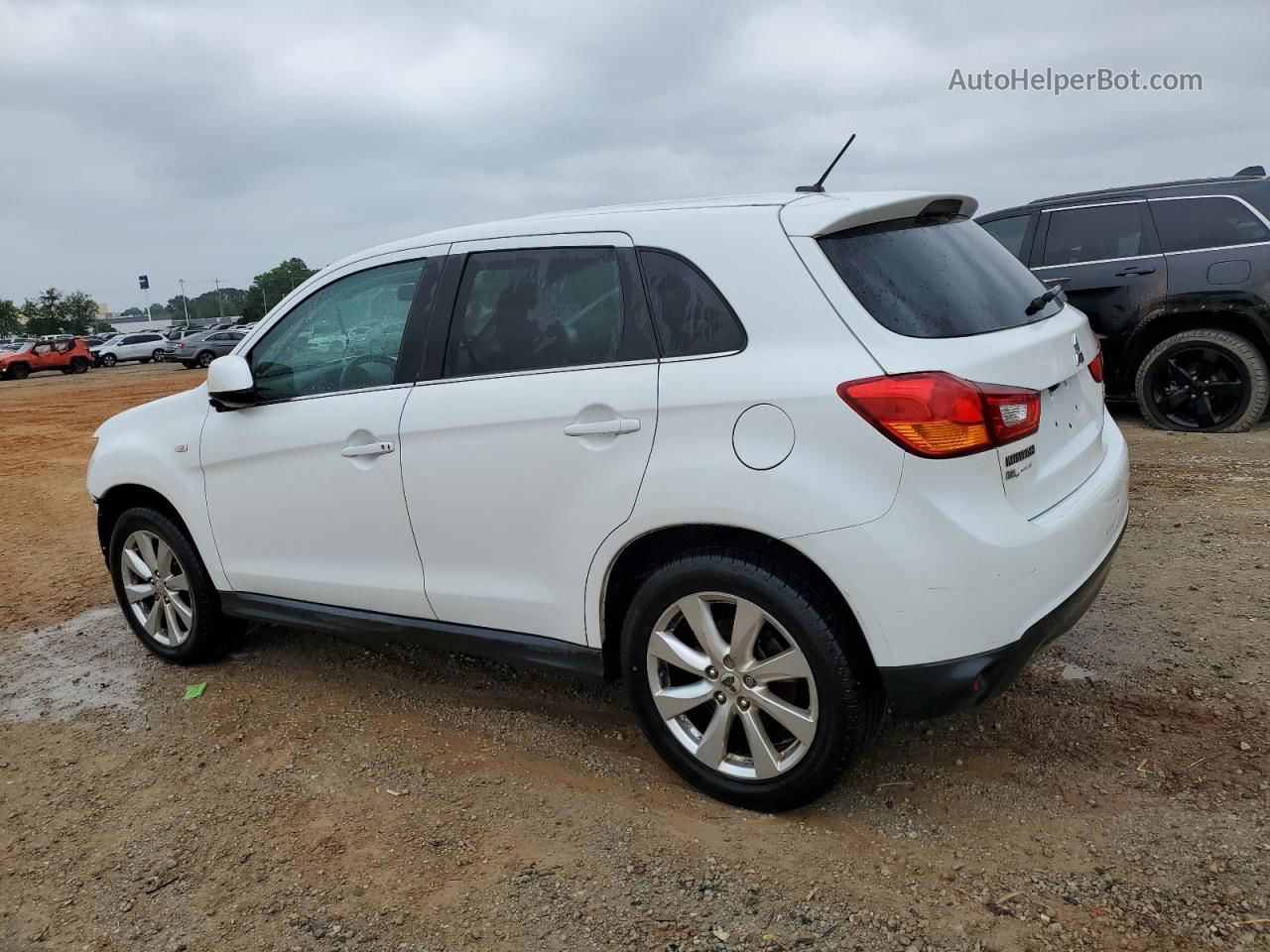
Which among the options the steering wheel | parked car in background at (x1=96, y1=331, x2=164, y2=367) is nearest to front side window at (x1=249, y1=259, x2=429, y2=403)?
the steering wheel

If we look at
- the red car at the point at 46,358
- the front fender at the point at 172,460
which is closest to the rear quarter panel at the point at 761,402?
the front fender at the point at 172,460

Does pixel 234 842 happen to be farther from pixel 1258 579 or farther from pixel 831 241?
pixel 1258 579

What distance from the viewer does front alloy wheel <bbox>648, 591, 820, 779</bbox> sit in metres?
2.80

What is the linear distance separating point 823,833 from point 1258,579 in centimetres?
291

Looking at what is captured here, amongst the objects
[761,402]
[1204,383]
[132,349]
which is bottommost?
[132,349]

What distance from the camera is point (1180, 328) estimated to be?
7.75 meters

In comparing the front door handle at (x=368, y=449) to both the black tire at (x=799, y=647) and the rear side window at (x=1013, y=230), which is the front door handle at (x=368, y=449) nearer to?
the black tire at (x=799, y=647)

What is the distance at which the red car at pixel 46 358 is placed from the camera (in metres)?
34.0

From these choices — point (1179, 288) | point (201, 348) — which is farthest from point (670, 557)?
point (201, 348)

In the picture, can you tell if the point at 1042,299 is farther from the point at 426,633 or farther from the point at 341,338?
the point at 341,338

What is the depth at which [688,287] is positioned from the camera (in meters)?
2.93

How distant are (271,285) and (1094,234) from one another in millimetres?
90182

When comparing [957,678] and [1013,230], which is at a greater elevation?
[1013,230]

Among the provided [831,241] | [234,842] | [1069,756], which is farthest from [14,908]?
[1069,756]
